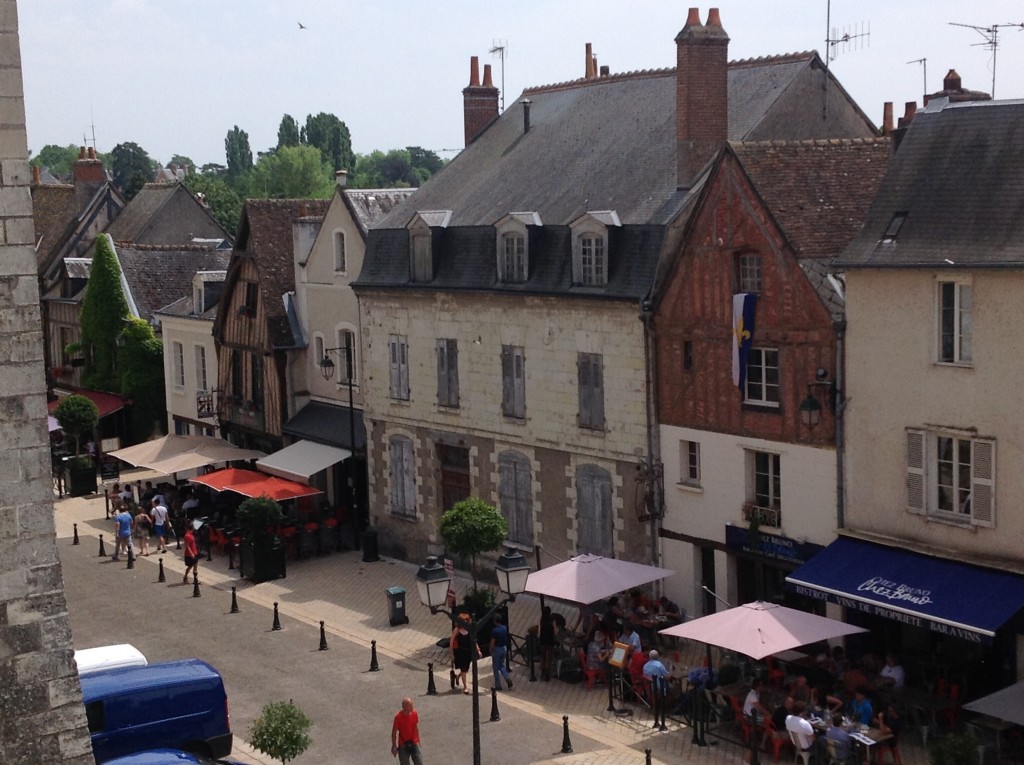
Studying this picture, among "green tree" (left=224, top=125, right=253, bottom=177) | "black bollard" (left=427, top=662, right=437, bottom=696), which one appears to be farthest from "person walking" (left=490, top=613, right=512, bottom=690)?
"green tree" (left=224, top=125, right=253, bottom=177)

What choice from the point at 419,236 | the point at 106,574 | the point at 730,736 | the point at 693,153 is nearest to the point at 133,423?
the point at 106,574

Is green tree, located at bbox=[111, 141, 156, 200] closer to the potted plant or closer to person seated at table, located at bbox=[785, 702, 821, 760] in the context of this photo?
the potted plant

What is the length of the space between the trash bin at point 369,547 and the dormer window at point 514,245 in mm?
6806

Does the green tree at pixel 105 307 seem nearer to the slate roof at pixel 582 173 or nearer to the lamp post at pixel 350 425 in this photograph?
the lamp post at pixel 350 425

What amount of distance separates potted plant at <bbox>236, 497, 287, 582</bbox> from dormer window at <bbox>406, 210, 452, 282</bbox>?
5.62 metres

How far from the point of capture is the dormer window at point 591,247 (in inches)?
1009

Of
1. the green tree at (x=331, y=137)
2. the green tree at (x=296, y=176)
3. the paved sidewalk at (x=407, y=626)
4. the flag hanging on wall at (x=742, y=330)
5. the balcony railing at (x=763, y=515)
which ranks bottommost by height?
the paved sidewalk at (x=407, y=626)

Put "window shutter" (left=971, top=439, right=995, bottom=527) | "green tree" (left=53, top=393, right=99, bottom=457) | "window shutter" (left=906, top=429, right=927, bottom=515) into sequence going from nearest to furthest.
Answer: "window shutter" (left=971, top=439, right=995, bottom=527) → "window shutter" (left=906, top=429, right=927, bottom=515) → "green tree" (left=53, top=393, right=99, bottom=457)

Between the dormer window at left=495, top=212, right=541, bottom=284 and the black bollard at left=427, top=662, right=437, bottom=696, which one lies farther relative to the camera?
the dormer window at left=495, top=212, right=541, bottom=284

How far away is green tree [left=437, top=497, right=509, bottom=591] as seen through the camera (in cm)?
2350

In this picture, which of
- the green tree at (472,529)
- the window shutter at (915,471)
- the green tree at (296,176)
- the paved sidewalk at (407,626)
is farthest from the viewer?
the green tree at (296,176)

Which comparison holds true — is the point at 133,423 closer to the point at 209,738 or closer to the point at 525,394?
the point at 525,394

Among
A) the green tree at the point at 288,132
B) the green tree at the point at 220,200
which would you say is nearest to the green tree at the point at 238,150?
the green tree at the point at 288,132

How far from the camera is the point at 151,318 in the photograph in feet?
148
